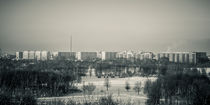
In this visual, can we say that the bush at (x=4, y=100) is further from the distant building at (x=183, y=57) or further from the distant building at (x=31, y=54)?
the distant building at (x=31, y=54)

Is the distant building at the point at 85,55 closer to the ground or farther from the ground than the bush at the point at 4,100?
farther from the ground

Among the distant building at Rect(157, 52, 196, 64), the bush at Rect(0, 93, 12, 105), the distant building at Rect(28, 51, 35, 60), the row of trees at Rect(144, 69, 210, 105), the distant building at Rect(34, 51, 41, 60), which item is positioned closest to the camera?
the bush at Rect(0, 93, 12, 105)

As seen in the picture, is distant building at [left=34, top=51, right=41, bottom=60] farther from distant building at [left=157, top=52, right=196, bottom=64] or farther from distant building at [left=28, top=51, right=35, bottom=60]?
distant building at [left=157, top=52, right=196, bottom=64]

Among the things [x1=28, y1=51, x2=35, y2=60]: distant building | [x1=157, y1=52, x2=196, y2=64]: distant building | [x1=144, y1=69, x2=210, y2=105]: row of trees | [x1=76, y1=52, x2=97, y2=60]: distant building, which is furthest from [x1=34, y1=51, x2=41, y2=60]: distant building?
[x1=144, y1=69, x2=210, y2=105]: row of trees

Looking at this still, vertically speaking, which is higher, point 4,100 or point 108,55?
point 108,55

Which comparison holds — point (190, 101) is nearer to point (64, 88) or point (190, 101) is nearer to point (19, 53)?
point (64, 88)

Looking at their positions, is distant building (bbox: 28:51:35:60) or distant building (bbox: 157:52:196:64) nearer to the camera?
distant building (bbox: 157:52:196:64)

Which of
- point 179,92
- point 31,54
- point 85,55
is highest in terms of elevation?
point 31,54

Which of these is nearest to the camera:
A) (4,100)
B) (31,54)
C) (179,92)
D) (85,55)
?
(4,100)

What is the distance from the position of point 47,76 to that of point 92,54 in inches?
2185

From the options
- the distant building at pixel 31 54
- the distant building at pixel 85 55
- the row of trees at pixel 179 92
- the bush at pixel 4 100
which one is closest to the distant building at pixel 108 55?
the distant building at pixel 85 55

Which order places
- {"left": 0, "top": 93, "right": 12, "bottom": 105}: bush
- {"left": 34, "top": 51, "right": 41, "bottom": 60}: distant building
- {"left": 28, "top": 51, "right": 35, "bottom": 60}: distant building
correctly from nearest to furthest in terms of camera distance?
{"left": 0, "top": 93, "right": 12, "bottom": 105}: bush → {"left": 34, "top": 51, "right": 41, "bottom": 60}: distant building → {"left": 28, "top": 51, "right": 35, "bottom": 60}: distant building

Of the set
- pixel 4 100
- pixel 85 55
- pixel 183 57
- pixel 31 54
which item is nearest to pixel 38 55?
pixel 31 54

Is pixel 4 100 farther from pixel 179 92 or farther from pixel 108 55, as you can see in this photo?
pixel 108 55
